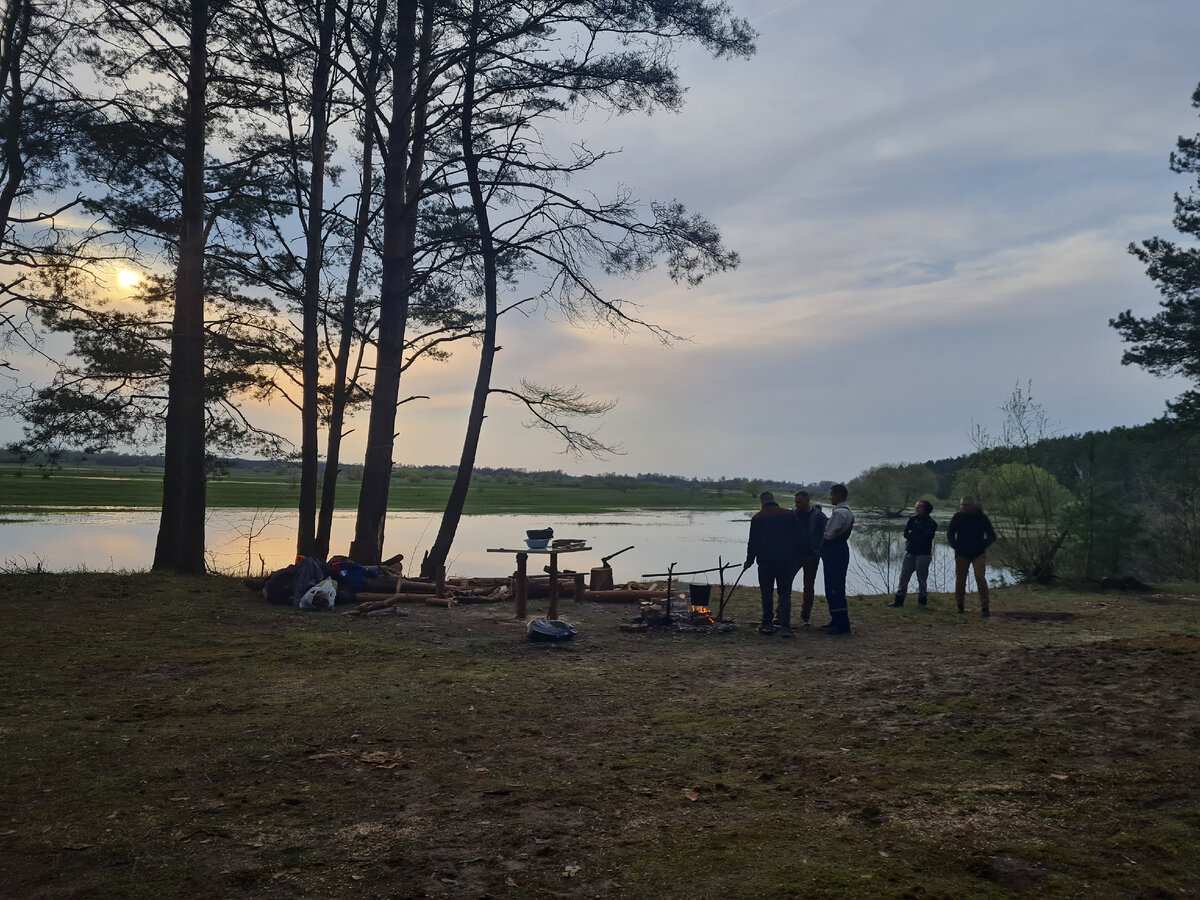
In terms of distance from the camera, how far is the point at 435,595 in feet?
42.1

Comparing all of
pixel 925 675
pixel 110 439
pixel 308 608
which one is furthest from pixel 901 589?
pixel 110 439

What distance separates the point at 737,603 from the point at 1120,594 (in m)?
8.04

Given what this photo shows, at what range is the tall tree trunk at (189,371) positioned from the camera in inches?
540

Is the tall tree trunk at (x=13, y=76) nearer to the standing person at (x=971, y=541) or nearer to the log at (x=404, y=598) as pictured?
the log at (x=404, y=598)

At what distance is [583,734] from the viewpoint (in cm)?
572

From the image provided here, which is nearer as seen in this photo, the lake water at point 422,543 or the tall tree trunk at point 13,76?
Answer: the tall tree trunk at point 13,76

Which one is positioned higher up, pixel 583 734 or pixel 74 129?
pixel 74 129

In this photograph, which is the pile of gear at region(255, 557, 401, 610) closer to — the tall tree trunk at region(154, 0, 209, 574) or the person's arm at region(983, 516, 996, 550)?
the tall tree trunk at region(154, 0, 209, 574)

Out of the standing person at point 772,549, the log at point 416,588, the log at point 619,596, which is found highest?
the standing person at point 772,549

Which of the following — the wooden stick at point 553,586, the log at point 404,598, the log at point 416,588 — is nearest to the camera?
the wooden stick at point 553,586

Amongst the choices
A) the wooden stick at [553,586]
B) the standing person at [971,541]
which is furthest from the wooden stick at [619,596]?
the standing person at [971,541]

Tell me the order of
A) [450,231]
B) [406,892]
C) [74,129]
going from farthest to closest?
1. [450,231]
2. [74,129]
3. [406,892]

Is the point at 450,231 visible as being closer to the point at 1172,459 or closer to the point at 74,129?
the point at 74,129

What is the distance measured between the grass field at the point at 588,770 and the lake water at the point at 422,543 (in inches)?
386
